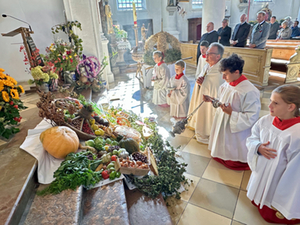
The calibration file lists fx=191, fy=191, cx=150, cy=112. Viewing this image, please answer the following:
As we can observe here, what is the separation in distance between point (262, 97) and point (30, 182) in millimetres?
6775

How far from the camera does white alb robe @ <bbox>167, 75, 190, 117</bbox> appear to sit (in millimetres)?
4871

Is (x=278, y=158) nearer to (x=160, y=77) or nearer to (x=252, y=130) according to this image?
(x=252, y=130)

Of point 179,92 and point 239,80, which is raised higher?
point 239,80

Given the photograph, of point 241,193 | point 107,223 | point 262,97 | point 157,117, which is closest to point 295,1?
point 262,97

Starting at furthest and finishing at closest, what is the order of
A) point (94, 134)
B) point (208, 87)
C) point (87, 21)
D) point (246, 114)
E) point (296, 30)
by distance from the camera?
1. point (296, 30)
2. point (87, 21)
3. point (208, 87)
4. point (94, 134)
5. point (246, 114)

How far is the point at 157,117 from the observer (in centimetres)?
568

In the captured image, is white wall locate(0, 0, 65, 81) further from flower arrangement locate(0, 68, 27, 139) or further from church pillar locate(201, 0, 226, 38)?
church pillar locate(201, 0, 226, 38)

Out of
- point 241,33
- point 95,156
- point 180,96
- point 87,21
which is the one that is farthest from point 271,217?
point 241,33

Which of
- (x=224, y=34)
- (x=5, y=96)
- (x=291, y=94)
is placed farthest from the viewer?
(x=224, y=34)

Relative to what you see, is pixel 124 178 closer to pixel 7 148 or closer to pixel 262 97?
pixel 7 148

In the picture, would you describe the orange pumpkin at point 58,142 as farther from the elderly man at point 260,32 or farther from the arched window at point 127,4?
the arched window at point 127,4

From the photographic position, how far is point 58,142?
2494 millimetres

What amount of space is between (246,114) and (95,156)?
2.34 meters

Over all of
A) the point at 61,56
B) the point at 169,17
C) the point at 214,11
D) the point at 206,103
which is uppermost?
the point at 169,17
